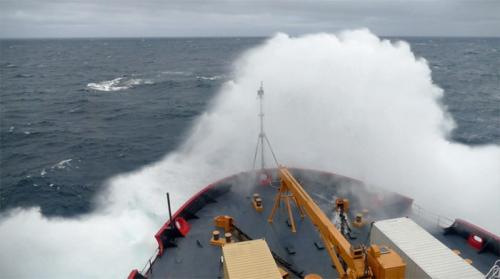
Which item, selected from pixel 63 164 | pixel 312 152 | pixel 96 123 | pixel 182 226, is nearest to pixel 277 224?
pixel 182 226

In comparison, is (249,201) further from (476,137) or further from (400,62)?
(476,137)

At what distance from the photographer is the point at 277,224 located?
78.5ft

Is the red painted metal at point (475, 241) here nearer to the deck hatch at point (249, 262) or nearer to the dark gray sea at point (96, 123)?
the deck hatch at point (249, 262)

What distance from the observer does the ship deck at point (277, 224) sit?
2019cm

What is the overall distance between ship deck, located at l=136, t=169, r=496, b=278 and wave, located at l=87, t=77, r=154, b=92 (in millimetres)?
68872

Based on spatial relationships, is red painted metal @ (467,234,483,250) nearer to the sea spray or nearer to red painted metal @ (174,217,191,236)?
the sea spray

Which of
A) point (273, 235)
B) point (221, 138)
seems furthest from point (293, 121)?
point (273, 235)

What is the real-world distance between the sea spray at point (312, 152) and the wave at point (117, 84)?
49563mm

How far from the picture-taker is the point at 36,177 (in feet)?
134

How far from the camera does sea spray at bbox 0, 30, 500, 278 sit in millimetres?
28781

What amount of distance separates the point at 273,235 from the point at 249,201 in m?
4.94

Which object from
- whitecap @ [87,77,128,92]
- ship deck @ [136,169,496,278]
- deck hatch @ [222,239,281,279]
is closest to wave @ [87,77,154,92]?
whitecap @ [87,77,128,92]

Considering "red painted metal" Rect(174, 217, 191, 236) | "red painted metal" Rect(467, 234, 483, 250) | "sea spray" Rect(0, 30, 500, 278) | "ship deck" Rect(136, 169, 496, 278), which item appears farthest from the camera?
"sea spray" Rect(0, 30, 500, 278)

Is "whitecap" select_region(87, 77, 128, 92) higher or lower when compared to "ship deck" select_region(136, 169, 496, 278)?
higher
